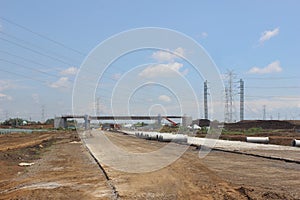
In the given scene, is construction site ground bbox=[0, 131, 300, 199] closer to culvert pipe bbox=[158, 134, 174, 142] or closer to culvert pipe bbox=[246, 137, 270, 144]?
culvert pipe bbox=[246, 137, 270, 144]

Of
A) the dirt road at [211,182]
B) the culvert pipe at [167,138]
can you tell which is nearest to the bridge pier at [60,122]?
the culvert pipe at [167,138]

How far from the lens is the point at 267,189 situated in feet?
40.9

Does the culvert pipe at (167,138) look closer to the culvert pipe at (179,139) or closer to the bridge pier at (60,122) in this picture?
the culvert pipe at (179,139)

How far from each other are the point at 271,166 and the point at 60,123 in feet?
331

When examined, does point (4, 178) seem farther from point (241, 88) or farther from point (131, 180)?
point (241, 88)

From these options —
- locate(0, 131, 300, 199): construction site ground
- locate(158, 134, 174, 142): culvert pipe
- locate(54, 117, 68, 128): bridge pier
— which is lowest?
locate(0, 131, 300, 199): construction site ground

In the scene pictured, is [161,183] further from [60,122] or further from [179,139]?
[60,122]

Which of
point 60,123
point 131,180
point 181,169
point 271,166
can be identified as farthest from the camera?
point 60,123

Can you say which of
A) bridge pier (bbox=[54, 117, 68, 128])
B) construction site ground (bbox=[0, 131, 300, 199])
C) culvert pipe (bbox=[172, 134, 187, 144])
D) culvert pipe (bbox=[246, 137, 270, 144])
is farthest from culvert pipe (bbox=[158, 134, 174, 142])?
bridge pier (bbox=[54, 117, 68, 128])

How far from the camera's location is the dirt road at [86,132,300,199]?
11492mm

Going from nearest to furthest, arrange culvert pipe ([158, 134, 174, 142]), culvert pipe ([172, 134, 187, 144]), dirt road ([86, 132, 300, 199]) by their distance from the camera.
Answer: dirt road ([86, 132, 300, 199]) → culvert pipe ([172, 134, 187, 144]) → culvert pipe ([158, 134, 174, 142])

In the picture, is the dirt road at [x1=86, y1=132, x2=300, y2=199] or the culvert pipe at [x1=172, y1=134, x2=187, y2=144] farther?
the culvert pipe at [x1=172, y1=134, x2=187, y2=144]

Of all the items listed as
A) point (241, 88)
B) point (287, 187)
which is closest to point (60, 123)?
point (241, 88)

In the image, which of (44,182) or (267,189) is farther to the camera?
(44,182)
